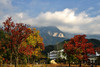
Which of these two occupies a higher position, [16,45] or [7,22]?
[7,22]

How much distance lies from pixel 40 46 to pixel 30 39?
4.57 m

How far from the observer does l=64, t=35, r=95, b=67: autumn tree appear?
3609cm

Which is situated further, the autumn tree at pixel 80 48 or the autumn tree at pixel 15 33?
the autumn tree at pixel 80 48

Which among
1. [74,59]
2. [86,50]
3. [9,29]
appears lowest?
[74,59]

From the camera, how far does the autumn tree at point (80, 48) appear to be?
36094 millimetres

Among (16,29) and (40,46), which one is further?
(40,46)

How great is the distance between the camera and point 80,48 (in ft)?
120

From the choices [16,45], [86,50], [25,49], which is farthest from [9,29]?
[86,50]

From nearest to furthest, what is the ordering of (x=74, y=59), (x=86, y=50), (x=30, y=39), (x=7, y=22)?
(x=7, y=22) → (x=86, y=50) → (x=74, y=59) → (x=30, y=39)

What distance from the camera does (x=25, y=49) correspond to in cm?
2283

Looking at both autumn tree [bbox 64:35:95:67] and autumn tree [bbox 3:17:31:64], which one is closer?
autumn tree [bbox 3:17:31:64]

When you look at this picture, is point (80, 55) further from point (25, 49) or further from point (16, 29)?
point (16, 29)

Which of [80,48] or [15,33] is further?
[80,48]

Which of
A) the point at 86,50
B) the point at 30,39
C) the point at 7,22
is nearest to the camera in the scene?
the point at 7,22
